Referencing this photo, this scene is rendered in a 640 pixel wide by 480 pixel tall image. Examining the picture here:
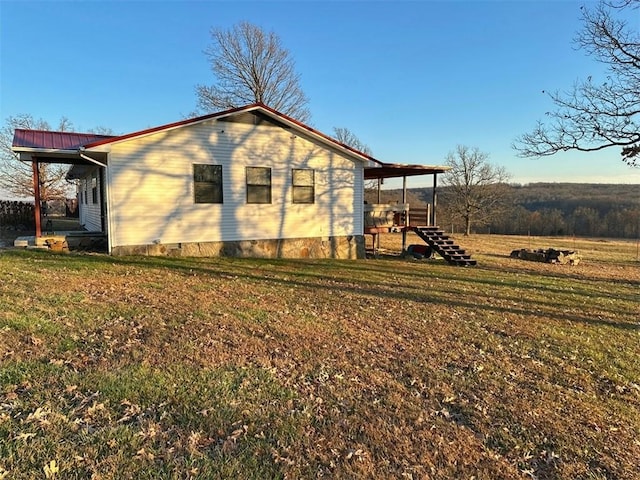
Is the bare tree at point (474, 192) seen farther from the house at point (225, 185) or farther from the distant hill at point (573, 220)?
the house at point (225, 185)

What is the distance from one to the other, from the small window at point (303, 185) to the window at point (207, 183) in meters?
2.34

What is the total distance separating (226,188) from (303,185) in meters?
2.48

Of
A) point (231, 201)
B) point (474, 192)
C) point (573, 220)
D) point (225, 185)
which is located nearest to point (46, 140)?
point (225, 185)

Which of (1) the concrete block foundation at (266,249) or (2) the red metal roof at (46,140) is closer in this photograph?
(1) the concrete block foundation at (266,249)

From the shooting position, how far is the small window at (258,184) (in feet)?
38.8

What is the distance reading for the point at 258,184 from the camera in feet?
39.2

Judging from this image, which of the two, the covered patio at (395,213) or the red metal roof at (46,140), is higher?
the red metal roof at (46,140)

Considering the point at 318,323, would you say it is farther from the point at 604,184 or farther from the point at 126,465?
the point at 604,184

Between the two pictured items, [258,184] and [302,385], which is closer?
[302,385]

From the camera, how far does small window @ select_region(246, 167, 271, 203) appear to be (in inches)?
466

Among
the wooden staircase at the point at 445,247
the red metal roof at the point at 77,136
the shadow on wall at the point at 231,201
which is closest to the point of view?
the red metal roof at the point at 77,136

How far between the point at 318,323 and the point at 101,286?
398 cm

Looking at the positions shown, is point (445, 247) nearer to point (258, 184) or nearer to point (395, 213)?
point (395, 213)

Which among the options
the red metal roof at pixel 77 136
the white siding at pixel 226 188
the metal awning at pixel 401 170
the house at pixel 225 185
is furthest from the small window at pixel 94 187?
the metal awning at pixel 401 170
